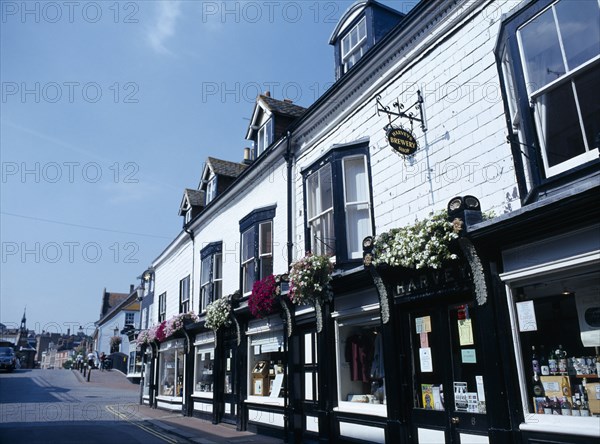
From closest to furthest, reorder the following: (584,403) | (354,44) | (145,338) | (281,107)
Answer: (584,403)
(354,44)
(281,107)
(145,338)

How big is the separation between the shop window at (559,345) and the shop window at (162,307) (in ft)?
66.0

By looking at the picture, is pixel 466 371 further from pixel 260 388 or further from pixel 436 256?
pixel 260 388

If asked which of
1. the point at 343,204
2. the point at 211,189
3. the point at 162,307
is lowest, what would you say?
the point at 162,307

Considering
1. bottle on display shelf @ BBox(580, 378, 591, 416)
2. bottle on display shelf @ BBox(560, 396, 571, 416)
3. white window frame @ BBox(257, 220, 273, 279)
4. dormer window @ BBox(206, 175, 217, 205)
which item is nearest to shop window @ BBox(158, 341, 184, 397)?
dormer window @ BBox(206, 175, 217, 205)

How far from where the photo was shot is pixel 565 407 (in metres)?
5.92

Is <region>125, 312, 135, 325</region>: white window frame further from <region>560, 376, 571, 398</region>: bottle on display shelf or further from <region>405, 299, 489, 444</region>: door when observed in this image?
<region>560, 376, 571, 398</region>: bottle on display shelf

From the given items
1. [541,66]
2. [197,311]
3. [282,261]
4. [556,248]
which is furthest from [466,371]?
[197,311]

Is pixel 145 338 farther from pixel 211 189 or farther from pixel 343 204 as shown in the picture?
pixel 343 204

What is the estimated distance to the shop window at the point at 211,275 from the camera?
55.9ft

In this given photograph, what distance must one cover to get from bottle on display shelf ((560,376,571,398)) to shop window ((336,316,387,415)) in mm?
3513

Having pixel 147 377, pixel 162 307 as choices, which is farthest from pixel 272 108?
pixel 147 377

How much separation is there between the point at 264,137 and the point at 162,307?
41.3 feet

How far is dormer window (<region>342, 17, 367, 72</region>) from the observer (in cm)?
1130

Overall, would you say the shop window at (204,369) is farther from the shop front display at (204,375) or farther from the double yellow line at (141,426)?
the double yellow line at (141,426)
